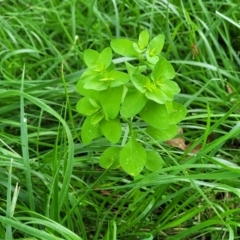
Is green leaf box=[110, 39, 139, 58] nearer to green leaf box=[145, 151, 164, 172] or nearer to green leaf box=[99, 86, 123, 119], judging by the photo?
green leaf box=[99, 86, 123, 119]

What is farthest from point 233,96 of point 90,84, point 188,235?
point 90,84

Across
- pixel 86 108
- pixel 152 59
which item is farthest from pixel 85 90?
pixel 152 59

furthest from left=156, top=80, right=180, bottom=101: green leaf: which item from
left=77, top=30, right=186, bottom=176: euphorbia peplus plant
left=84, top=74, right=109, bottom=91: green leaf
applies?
left=84, top=74, right=109, bottom=91: green leaf

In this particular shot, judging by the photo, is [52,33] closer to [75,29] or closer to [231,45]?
[75,29]

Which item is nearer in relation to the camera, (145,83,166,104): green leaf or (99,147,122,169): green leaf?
(145,83,166,104): green leaf

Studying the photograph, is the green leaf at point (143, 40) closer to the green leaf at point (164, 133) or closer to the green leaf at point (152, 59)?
the green leaf at point (152, 59)
